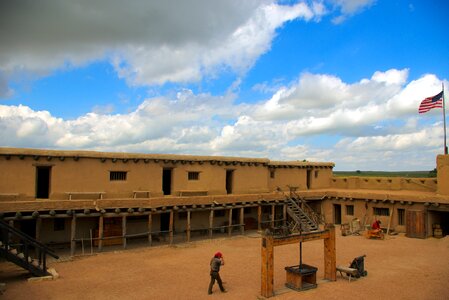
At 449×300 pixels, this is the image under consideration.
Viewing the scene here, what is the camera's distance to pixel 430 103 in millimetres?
27016

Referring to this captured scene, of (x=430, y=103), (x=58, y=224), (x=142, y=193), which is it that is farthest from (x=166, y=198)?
(x=430, y=103)

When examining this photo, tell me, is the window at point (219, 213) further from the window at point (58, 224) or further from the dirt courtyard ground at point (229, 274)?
the window at point (58, 224)

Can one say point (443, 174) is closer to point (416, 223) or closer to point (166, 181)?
point (416, 223)

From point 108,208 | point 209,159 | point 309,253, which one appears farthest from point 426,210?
point 108,208

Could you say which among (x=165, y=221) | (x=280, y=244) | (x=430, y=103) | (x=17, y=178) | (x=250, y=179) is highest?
(x=430, y=103)

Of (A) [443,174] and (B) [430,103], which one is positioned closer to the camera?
(A) [443,174]

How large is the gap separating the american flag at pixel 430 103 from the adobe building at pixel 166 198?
3728 millimetres

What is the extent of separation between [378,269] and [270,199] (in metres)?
11.4

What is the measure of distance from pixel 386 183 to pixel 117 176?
23553 millimetres

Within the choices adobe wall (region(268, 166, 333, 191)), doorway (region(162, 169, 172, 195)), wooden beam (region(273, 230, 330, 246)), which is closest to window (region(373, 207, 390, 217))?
adobe wall (region(268, 166, 333, 191))

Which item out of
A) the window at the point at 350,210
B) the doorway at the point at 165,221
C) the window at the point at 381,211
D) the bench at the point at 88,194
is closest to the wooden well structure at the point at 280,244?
the bench at the point at 88,194

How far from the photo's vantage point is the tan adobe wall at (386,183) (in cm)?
3007

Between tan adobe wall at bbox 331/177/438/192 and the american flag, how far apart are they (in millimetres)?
6230

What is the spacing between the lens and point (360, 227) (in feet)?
92.5
